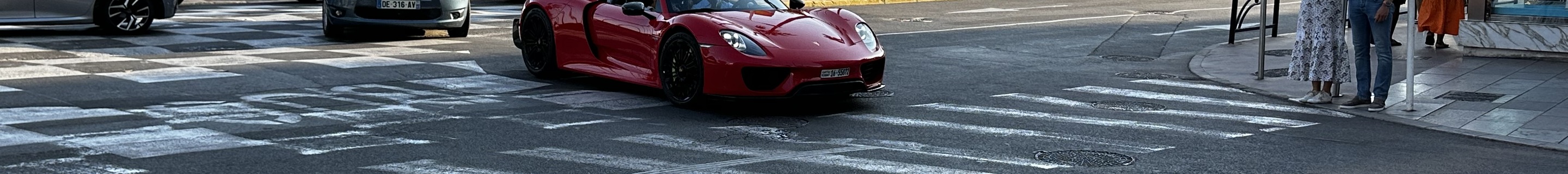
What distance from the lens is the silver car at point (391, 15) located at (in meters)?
16.6

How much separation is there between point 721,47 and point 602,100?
1020 millimetres

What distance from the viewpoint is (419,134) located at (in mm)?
8500

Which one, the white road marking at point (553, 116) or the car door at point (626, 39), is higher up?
the car door at point (626, 39)

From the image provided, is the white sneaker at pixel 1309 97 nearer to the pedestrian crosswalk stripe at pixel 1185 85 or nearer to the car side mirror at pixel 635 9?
the pedestrian crosswalk stripe at pixel 1185 85

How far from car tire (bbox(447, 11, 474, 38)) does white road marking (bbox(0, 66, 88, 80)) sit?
477 cm

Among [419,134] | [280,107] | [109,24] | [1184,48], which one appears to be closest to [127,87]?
[280,107]

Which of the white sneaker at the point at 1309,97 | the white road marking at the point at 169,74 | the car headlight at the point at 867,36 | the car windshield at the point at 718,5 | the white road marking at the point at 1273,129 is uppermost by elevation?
the car windshield at the point at 718,5

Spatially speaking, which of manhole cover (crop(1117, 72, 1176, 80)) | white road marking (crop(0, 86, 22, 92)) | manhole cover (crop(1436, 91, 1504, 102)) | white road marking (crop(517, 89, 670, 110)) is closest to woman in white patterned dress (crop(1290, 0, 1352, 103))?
manhole cover (crop(1436, 91, 1504, 102))

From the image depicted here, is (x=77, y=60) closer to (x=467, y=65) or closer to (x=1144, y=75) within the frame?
(x=467, y=65)

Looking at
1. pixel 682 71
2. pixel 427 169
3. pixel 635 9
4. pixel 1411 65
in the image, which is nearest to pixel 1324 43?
pixel 1411 65

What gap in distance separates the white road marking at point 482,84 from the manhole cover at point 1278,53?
676cm

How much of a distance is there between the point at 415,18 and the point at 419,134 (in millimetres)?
8604

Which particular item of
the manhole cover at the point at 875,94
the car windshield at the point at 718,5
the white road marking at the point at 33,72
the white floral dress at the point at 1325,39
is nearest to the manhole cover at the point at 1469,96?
the white floral dress at the point at 1325,39

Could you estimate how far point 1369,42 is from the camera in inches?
407
